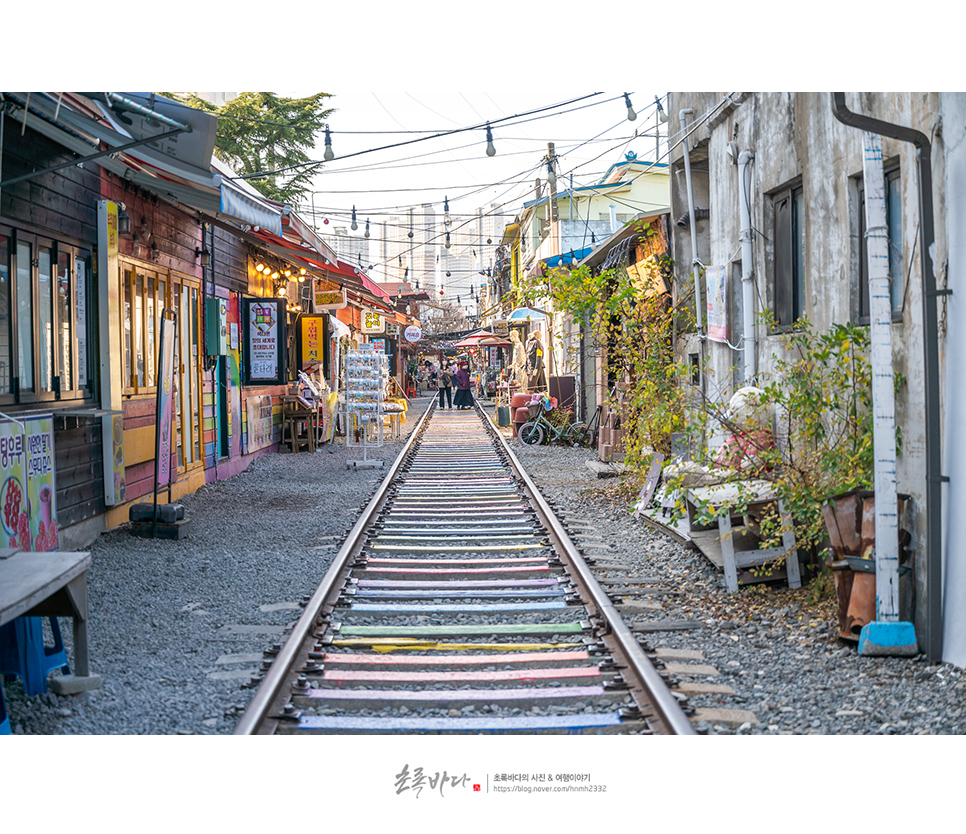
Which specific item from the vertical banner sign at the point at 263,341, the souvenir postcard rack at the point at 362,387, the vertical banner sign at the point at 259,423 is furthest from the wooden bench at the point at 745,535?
the souvenir postcard rack at the point at 362,387

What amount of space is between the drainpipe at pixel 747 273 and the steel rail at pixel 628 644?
2509 mm

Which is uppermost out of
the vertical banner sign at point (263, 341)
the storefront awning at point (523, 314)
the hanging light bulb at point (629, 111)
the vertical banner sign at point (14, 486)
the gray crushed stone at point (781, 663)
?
the hanging light bulb at point (629, 111)

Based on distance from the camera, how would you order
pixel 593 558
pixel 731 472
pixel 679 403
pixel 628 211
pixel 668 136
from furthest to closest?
pixel 628 211 < pixel 668 136 < pixel 679 403 < pixel 593 558 < pixel 731 472

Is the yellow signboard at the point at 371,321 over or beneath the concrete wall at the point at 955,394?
over

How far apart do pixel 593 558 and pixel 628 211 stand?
33.0 metres

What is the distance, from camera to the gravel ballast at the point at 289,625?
4883 millimetres

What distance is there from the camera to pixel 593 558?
864 cm

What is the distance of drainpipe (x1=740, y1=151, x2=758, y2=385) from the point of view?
9617mm

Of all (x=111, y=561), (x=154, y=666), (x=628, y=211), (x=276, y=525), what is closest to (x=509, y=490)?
(x=276, y=525)

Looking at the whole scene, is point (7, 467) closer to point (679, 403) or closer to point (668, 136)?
point (679, 403)

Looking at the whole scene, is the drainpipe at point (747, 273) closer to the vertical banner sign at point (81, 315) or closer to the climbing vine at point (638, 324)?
the climbing vine at point (638, 324)

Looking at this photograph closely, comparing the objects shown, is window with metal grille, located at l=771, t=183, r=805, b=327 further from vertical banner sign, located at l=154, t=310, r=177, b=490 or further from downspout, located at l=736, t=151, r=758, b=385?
vertical banner sign, located at l=154, t=310, r=177, b=490

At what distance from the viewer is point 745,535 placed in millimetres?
7727

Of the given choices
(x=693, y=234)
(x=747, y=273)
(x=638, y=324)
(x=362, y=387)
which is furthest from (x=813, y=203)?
(x=362, y=387)
